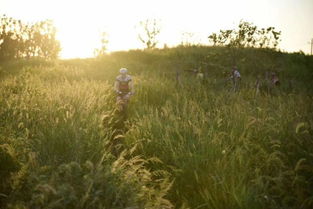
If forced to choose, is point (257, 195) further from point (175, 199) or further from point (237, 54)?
point (237, 54)

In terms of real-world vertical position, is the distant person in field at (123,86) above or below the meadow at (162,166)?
above

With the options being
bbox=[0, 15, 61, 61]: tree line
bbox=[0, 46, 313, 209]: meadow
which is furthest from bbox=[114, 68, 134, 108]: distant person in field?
bbox=[0, 15, 61, 61]: tree line

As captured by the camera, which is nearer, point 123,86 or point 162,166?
point 162,166

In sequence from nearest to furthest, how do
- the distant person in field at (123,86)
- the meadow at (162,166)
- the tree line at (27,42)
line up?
1. the meadow at (162,166)
2. the distant person in field at (123,86)
3. the tree line at (27,42)

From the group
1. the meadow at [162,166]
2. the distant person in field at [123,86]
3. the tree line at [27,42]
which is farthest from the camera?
the tree line at [27,42]

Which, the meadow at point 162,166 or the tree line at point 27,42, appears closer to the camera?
the meadow at point 162,166

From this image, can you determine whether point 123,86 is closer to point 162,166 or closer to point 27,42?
point 162,166

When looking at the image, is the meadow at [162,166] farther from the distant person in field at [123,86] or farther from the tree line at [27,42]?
the tree line at [27,42]

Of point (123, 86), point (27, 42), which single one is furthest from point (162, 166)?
point (27, 42)

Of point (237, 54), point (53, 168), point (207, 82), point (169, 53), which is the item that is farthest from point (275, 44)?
point (53, 168)

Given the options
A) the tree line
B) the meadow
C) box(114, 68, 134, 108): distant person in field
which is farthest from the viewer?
the tree line

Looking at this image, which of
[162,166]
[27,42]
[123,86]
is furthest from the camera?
[27,42]

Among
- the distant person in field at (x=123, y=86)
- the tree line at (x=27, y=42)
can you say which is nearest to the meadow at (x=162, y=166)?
the distant person in field at (x=123, y=86)

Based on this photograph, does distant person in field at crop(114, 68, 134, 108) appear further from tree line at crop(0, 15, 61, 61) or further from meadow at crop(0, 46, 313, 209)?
tree line at crop(0, 15, 61, 61)
